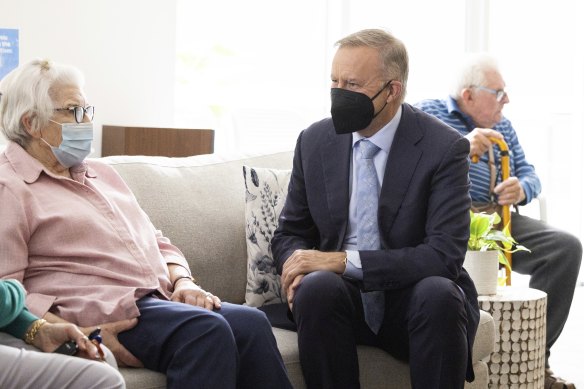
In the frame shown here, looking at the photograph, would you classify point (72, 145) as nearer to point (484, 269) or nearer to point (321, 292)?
point (321, 292)

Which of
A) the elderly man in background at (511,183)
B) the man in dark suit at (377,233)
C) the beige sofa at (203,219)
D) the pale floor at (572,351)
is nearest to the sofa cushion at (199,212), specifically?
the beige sofa at (203,219)

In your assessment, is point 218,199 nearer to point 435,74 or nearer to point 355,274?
point 355,274

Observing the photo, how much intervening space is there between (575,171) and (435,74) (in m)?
1.11

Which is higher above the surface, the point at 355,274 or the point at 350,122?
the point at 350,122

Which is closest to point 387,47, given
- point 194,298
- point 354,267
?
point 354,267

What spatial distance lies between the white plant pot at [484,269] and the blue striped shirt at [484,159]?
75 centimetres

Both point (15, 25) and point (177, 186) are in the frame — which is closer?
point (177, 186)

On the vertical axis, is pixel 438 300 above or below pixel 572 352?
above

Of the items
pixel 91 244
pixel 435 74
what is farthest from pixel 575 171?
pixel 91 244

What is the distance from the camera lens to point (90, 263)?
2170mm

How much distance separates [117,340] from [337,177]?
80 centimetres

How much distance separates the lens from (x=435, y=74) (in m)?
6.18

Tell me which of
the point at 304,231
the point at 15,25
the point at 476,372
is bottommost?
the point at 476,372

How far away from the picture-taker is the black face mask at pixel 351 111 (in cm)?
251
